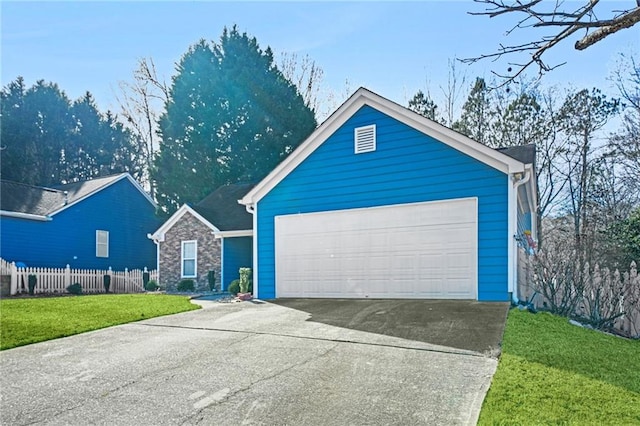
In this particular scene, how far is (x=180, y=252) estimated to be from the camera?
700 inches

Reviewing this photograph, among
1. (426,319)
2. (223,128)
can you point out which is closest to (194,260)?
(223,128)

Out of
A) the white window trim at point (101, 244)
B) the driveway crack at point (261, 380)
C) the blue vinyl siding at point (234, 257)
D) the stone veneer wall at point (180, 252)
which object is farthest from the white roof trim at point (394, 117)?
the white window trim at point (101, 244)

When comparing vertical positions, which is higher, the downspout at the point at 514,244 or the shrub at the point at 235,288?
the downspout at the point at 514,244

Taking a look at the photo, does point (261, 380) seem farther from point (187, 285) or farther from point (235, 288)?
point (187, 285)

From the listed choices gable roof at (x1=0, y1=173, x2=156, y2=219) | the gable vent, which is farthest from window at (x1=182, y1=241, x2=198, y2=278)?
the gable vent

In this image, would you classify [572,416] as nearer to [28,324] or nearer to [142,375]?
[142,375]

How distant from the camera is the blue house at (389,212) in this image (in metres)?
9.76

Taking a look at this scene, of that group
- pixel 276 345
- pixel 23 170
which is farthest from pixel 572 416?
pixel 23 170

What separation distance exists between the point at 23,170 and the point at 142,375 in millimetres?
33886

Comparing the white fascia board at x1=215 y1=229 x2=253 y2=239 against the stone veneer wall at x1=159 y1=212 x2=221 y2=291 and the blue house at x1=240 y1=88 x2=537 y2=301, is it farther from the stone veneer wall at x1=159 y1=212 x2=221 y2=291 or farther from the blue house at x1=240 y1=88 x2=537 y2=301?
the blue house at x1=240 y1=88 x2=537 y2=301

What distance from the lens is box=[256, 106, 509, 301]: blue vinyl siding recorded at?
9.69 metres

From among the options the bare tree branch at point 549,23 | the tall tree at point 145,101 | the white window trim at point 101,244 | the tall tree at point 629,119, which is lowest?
the white window trim at point 101,244

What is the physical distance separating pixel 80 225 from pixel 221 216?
7.89m

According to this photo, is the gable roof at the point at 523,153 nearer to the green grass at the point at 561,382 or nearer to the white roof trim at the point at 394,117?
the white roof trim at the point at 394,117
